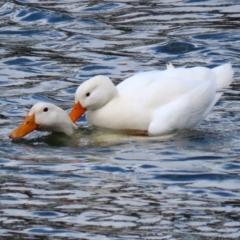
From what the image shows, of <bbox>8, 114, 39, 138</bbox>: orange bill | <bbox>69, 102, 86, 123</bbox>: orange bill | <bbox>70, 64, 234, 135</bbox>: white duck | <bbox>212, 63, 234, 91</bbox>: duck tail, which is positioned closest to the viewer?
<bbox>8, 114, 39, 138</bbox>: orange bill

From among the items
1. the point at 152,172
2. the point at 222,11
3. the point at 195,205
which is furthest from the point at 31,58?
the point at 195,205

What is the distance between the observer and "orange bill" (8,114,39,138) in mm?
9906

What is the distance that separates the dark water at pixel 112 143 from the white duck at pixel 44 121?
121mm

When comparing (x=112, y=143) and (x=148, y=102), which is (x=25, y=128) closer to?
(x=112, y=143)

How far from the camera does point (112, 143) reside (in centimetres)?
979

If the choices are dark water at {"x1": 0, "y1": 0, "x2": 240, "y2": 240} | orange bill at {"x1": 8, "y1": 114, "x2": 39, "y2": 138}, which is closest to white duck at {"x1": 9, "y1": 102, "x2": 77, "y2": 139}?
orange bill at {"x1": 8, "y1": 114, "x2": 39, "y2": 138}

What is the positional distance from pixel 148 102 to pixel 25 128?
1186mm

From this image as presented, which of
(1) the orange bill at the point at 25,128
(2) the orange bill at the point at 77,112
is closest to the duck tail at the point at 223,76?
(2) the orange bill at the point at 77,112

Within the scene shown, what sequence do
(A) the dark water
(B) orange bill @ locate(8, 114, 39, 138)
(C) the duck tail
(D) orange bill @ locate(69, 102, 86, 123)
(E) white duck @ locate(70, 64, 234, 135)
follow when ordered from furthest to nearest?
(C) the duck tail < (D) orange bill @ locate(69, 102, 86, 123) < (E) white duck @ locate(70, 64, 234, 135) < (B) orange bill @ locate(8, 114, 39, 138) < (A) the dark water

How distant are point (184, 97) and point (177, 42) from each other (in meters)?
3.72

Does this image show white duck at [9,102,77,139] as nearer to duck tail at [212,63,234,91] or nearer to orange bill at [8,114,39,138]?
orange bill at [8,114,39,138]

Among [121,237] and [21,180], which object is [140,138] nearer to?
[21,180]

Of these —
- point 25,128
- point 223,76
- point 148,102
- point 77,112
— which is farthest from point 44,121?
point 223,76

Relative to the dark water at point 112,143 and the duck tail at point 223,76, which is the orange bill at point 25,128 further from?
the duck tail at point 223,76
